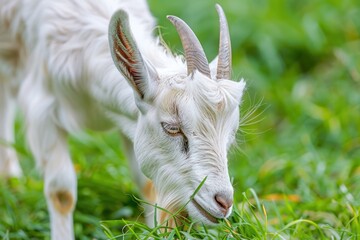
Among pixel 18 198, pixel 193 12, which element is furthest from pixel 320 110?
pixel 18 198

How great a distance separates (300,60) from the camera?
30.6 ft

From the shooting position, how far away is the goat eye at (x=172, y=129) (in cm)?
446

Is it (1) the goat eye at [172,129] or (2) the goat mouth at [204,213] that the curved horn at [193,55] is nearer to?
(1) the goat eye at [172,129]

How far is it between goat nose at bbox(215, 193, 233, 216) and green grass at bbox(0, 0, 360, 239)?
0.31 meters

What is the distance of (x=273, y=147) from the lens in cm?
750

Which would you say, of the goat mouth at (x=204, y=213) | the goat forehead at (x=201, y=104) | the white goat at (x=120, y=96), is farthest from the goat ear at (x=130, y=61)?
the goat mouth at (x=204, y=213)

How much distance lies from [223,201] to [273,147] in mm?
3269

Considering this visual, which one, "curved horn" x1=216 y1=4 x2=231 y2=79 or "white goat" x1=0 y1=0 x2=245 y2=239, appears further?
"curved horn" x1=216 y1=4 x2=231 y2=79

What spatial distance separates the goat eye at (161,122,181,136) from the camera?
4.46m

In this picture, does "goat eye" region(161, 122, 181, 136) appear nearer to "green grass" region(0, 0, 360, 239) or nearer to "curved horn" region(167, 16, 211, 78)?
"curved horn" region(167, 16, 211, 78)

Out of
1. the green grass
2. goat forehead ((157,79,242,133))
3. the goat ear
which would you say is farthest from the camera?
the green grass

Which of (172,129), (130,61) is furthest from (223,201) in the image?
(130,61)

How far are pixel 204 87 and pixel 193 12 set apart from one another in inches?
205

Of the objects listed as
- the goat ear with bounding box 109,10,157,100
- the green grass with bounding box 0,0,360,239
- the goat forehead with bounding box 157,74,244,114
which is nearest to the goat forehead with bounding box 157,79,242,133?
the goat forehead with bounding box 157,74,244,114
